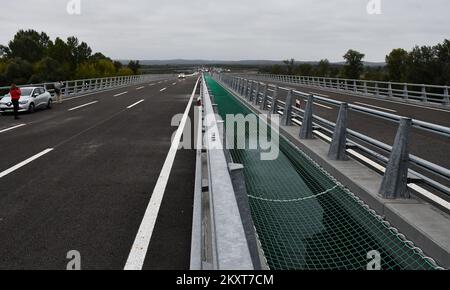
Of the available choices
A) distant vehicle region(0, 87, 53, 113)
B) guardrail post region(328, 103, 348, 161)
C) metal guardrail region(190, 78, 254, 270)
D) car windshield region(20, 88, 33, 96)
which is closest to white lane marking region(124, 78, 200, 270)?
metal guardrail region(190, 78, 254, 270)

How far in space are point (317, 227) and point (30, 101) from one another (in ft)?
65.8

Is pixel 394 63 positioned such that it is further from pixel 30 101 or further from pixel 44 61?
pixel 30 101

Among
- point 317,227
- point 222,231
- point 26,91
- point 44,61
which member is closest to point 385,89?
point 26,91

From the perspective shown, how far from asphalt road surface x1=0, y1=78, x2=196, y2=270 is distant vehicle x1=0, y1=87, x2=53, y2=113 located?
297 inches

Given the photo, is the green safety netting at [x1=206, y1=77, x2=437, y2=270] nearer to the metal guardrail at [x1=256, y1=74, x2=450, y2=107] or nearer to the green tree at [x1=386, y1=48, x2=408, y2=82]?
the metal guardrail at [x1=256, y1=74, x2=450, y2=107]

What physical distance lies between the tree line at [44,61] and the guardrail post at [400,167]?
12172 centimetres

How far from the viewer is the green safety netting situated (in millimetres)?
4047

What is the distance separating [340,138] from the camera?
7312 mm

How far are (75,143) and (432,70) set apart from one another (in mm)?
85870

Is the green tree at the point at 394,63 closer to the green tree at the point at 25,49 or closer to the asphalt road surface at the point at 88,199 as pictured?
the asphalt road surface at the point at 88,199
